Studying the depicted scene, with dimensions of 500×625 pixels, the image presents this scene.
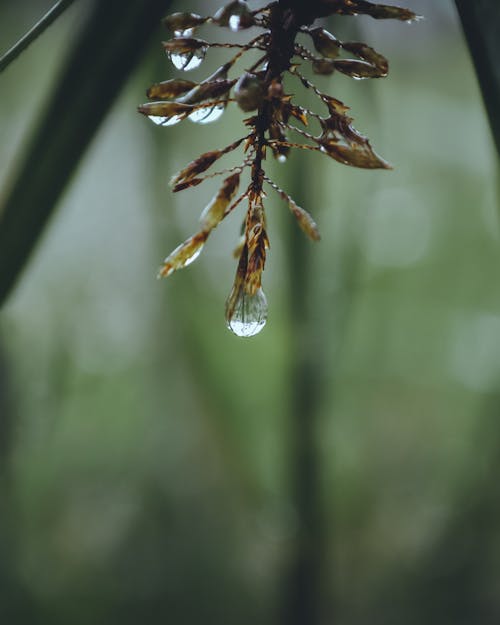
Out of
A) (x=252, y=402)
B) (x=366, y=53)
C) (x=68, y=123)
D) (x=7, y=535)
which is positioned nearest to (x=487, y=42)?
(x=366, y=53)

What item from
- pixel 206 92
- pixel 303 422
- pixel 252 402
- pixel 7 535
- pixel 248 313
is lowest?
pixel 252 402

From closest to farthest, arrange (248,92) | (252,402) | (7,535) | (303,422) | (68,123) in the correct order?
(248,92)
(68,123)
(303,422)
(7,535)
(252,402)

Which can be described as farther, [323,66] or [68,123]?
[68,123]

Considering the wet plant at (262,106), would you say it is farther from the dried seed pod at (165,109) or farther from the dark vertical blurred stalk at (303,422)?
the dark vertical blurred stalk at (303,422)

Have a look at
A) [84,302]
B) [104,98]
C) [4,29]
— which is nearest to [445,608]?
[84,302]

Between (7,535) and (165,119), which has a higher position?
(165,119)

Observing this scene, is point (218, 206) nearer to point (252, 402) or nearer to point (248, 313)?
point (248, 313)

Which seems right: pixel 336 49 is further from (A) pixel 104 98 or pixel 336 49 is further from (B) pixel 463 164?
(B) pixel 463 164
